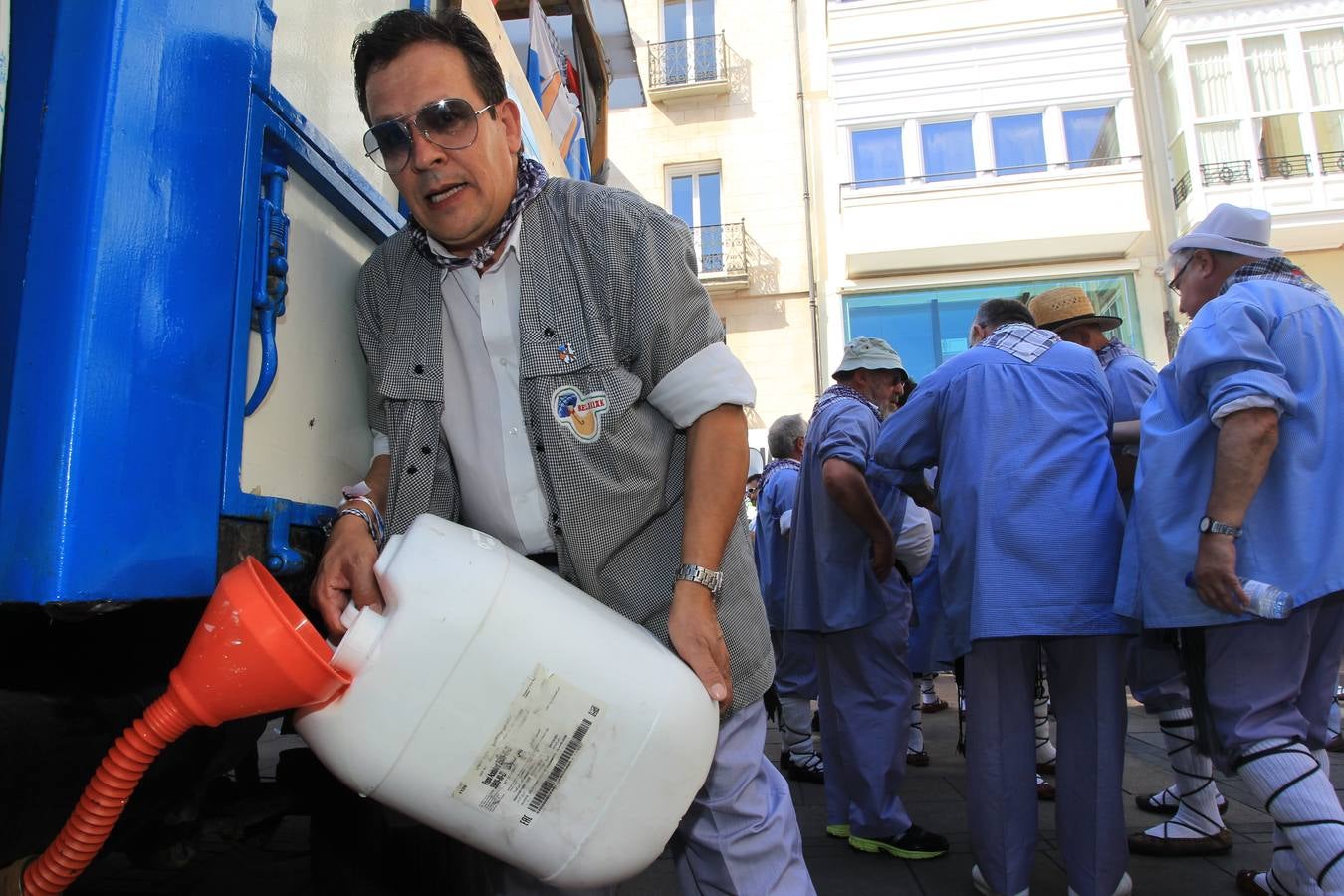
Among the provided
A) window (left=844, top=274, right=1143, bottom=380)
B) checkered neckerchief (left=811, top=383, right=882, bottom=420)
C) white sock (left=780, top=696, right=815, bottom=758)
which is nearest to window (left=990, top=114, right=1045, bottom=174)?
window (left=844, top=274, right=1143, bottom=380)

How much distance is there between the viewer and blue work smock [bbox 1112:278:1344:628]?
218cm

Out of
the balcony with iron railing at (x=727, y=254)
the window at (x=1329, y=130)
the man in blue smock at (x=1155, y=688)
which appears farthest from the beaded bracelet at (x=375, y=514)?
the window at (x=1329, y=130)

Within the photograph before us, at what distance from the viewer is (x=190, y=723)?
3.61 ft

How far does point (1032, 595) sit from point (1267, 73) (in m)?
13.5

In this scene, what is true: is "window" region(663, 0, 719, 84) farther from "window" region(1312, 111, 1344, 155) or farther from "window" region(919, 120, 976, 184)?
"window" region(1312, 111, 1344, 155)

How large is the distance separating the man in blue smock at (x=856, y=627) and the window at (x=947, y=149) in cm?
1111

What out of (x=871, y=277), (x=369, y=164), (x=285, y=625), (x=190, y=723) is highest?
(x=871, y=277)

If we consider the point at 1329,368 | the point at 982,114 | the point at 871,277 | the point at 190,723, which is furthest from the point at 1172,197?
the point at 190,723

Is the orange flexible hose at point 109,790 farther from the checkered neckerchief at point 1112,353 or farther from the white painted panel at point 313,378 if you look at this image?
the checkered neckerchief at point 1112,353

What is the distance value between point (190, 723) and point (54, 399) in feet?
1.31

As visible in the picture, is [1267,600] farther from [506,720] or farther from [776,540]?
[776,540]

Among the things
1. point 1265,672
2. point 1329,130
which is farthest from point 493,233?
point 1329,130

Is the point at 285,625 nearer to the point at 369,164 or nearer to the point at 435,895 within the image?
the point at 369,164

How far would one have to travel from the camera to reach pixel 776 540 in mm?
5516
